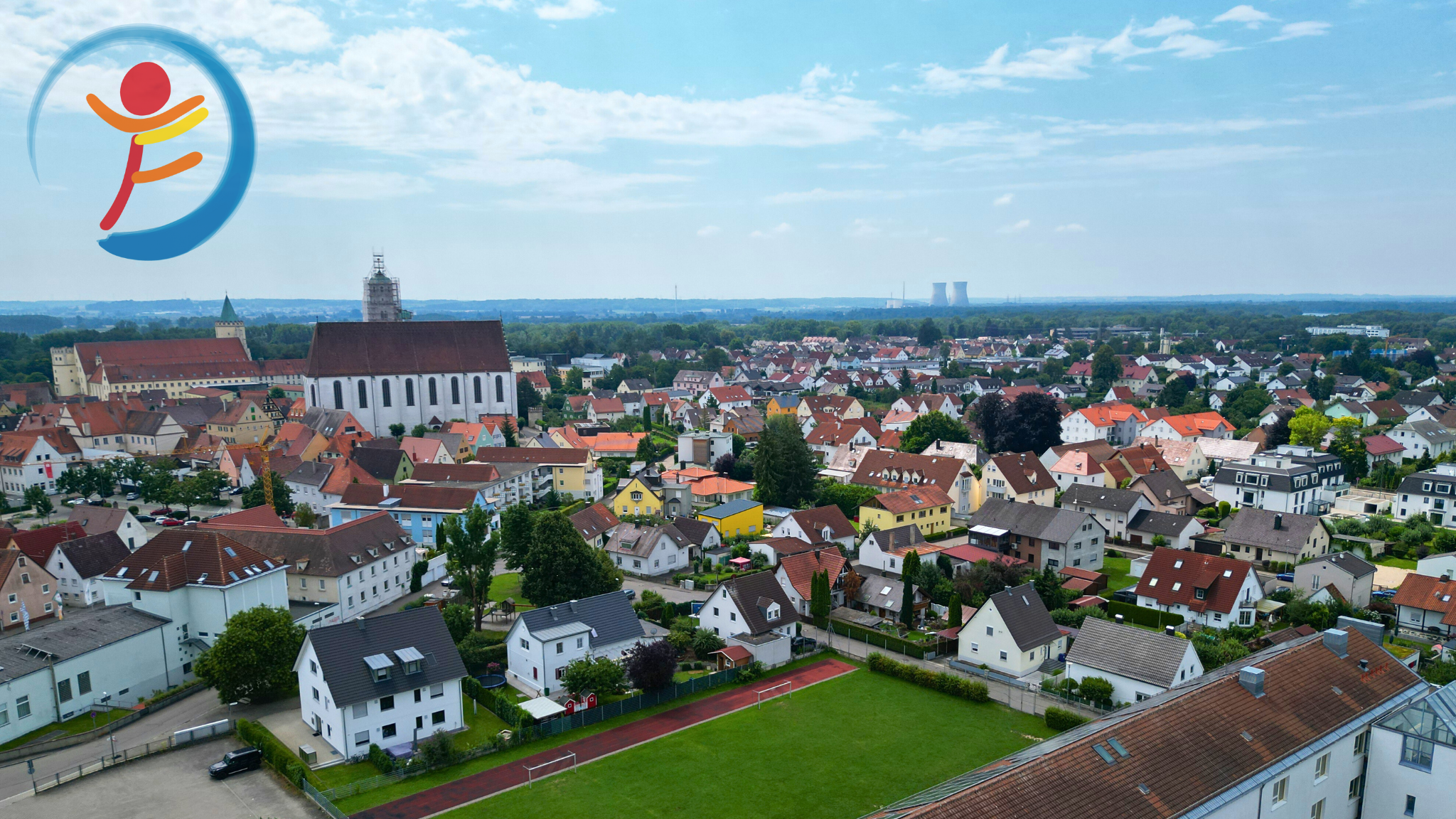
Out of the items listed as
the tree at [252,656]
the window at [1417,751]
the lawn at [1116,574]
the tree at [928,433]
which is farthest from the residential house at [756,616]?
the tree at [928,433]

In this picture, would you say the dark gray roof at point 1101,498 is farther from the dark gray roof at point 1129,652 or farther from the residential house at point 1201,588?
the dark gray roof at point 1129,652

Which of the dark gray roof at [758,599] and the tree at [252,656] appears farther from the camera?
the dark gray roof at [758,599]

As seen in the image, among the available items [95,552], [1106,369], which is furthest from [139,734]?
[1106,369]

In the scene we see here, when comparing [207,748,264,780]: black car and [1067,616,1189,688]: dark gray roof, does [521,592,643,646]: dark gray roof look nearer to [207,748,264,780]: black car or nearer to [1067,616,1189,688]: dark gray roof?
[207,748,264,780]: black car

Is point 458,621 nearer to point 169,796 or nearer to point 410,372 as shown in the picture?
point 169,796

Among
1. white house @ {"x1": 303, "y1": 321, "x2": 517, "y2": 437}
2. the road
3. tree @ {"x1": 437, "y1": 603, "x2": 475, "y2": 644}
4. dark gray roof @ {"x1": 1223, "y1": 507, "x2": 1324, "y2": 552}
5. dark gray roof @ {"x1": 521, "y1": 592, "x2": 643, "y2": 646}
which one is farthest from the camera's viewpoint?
white house @ {"x1": 303, "y1": 321, "x2": 517, "y2": 437}

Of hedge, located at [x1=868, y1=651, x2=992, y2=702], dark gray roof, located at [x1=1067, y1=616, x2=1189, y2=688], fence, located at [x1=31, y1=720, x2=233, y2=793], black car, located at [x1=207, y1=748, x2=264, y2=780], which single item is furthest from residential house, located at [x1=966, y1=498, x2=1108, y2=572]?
fence, located at [x1=31, y1=720, x2=233, y2=793]

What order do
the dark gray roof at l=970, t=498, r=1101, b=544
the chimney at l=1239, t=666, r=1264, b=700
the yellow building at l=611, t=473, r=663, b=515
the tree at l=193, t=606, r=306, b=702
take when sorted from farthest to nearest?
1. the yellow building at l=611, t=473, r=663, b=515
2. the dark gray roof at l=970, t=498, r=1101, b=544
3. the tree at l=193, t=606, r=306, b=702
4. the chimney at l=1239, t=666, r=1264, b=700
